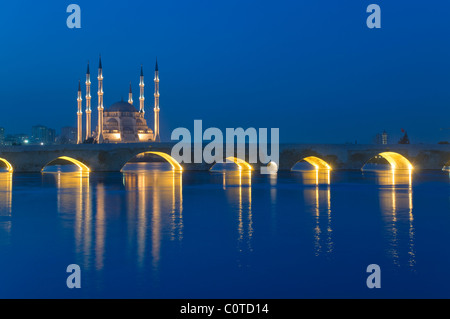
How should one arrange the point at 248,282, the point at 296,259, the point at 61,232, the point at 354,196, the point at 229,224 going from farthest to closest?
1. the point at 354,196
2. the point at 229,224
3. the point at 61,232
4. the point at 296,259
5. the point at 248,282

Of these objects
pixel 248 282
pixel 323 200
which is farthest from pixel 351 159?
pixel 248 282

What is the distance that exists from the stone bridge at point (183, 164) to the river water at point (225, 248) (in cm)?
2151

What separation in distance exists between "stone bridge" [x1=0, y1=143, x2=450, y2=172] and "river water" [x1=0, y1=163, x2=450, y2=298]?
847 inches

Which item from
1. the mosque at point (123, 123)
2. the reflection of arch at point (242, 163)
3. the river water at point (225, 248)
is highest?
the mosque at point (123, 123)

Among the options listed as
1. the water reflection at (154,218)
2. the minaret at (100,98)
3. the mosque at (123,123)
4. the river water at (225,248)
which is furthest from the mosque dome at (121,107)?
the river water at (225,248)

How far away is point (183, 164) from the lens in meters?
44.1

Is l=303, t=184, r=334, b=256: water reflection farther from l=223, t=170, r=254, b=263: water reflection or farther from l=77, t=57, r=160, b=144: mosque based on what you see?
l=77, t=57, r=160, b=144: mosque

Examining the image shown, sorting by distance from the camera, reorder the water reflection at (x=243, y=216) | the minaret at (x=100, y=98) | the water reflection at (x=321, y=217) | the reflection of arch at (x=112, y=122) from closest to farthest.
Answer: the water reflection at (x=321, y=217), the water reflection at (x=243, y=216), the minaret at (x=100, y=98), the reflection of arch at (x=112, y=122)

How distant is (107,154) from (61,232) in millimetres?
29394

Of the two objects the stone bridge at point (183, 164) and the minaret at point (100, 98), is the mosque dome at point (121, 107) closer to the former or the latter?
the minaret at point (100, 98)

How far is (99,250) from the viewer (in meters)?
10.7

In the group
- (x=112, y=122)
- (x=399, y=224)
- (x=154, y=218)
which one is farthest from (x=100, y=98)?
(x=399, y=224)

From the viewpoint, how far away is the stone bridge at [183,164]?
40438 millimetres
